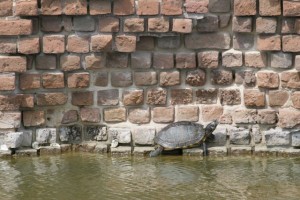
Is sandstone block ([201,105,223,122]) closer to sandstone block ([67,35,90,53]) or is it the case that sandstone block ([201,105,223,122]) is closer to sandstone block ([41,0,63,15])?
sandstone block ([67,35,90,53])

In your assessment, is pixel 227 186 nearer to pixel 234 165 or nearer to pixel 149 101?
pixel 234 165

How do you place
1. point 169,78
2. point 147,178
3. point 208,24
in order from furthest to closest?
1. point 169,78
2. point 208,24
3. point 147,178

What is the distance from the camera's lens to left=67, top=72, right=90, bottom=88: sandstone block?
756cm

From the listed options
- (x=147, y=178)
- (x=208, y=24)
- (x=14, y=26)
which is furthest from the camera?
(x=208, y=24)

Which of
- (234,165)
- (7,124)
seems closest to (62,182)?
(7,124)

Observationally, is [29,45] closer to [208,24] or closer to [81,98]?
[81,98]

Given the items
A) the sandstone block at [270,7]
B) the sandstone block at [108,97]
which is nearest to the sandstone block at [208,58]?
the sandstone block at [270,7]

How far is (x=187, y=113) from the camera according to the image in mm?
7652

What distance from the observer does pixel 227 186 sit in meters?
6.18

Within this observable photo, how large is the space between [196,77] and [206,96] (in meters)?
0.27

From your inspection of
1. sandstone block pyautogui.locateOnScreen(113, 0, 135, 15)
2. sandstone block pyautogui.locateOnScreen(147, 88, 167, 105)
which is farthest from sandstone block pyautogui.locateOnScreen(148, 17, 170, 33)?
sandstone block pyautogui.locateOnScreen(147, 88, 167, 105)

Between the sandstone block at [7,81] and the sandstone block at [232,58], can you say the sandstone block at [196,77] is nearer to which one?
the sandstone block at [232,58]

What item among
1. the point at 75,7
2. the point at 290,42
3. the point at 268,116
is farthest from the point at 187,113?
the point at 75,7

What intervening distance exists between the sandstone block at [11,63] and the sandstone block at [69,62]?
A: 46 cm
